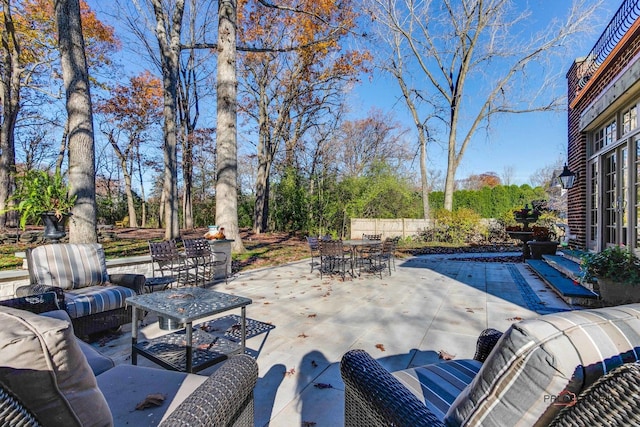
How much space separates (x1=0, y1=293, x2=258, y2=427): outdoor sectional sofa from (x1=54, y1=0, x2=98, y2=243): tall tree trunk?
4.90 m

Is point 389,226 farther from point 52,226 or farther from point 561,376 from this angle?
point 561,376

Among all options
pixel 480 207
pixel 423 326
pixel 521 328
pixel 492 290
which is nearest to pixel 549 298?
pixel 492 290

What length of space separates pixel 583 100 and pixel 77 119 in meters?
9.33

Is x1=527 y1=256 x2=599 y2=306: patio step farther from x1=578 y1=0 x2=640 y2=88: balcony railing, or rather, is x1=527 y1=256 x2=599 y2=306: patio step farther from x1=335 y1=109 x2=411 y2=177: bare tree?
x1=335 y1=109 x2=411 y2=177: bare tree

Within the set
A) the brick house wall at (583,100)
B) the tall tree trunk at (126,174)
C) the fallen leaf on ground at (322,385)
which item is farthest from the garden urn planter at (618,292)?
the tall tree trunk at (126,174)

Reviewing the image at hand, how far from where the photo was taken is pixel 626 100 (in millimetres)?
4762

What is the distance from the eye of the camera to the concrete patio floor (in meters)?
2.34

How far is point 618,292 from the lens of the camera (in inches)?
146

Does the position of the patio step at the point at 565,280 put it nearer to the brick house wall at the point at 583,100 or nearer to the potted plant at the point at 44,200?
the brick house wall at the point at 583,100

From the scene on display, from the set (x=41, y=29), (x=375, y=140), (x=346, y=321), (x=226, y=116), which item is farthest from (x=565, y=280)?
(x=41, y=29)

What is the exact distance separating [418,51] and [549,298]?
15272 millimetres

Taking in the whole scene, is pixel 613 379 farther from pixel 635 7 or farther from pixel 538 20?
pixel 538 20

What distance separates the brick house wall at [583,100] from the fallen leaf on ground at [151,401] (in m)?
5.94

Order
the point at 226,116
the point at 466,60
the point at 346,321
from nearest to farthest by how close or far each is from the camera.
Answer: the point at 346,321, the point at 226,116, the point at 466,60
